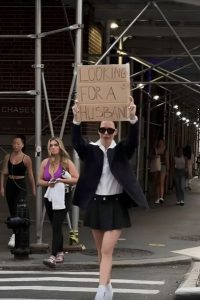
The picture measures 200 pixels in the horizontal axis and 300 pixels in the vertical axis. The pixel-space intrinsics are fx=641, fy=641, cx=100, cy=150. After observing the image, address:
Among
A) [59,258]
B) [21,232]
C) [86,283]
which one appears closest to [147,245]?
[59,258]

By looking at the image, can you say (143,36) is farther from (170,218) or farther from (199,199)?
(199,199)

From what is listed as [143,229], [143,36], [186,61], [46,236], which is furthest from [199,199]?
[46,236]

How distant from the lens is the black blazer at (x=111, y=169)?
6078mm

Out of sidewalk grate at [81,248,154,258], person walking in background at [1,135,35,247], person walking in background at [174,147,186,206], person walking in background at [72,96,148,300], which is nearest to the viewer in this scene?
person walking in background at [72,96,148,300]

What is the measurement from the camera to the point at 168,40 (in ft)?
52.1

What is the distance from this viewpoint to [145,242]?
10.6m

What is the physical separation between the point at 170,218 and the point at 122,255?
5.08m

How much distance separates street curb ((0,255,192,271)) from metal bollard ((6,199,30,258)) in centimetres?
13

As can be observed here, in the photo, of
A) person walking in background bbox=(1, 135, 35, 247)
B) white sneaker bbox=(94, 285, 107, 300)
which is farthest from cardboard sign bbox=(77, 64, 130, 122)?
person walking in background bbox=(1, 135, 35, 247)

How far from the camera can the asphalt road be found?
697 cm

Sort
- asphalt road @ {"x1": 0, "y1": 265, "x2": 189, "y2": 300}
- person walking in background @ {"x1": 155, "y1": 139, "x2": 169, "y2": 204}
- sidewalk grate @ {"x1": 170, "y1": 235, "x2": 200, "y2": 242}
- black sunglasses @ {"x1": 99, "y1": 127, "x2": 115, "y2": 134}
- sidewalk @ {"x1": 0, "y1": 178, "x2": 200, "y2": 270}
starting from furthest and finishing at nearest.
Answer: person walking in background @ {"x1": 155, "y1": 139, "x2": 169, "y2": 204}
sidewalk grate @ {"x1": 170, "y1": 235, "x2": 200, "y2": 242}
sidewalk @ {"x1": 0, "y1": 178, "x2": 200, "y2": 270}
asphalt road @ {"x1": 0, "y1": 265, "x2": 189, "y2": 300}
black sunglasses @ {"x1": 99, "y1": 127, "x2": 115, "y2": 134}

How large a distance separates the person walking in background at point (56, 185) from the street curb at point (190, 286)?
1.74 meters

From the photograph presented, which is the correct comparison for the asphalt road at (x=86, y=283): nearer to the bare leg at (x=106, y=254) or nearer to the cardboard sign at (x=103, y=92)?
the bare leg at (x=106, y=254)

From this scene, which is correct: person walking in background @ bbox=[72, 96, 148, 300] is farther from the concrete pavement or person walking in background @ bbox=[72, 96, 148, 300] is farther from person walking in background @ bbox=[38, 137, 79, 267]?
person walking in background @ bbox=[38, 137, 79, 267]
